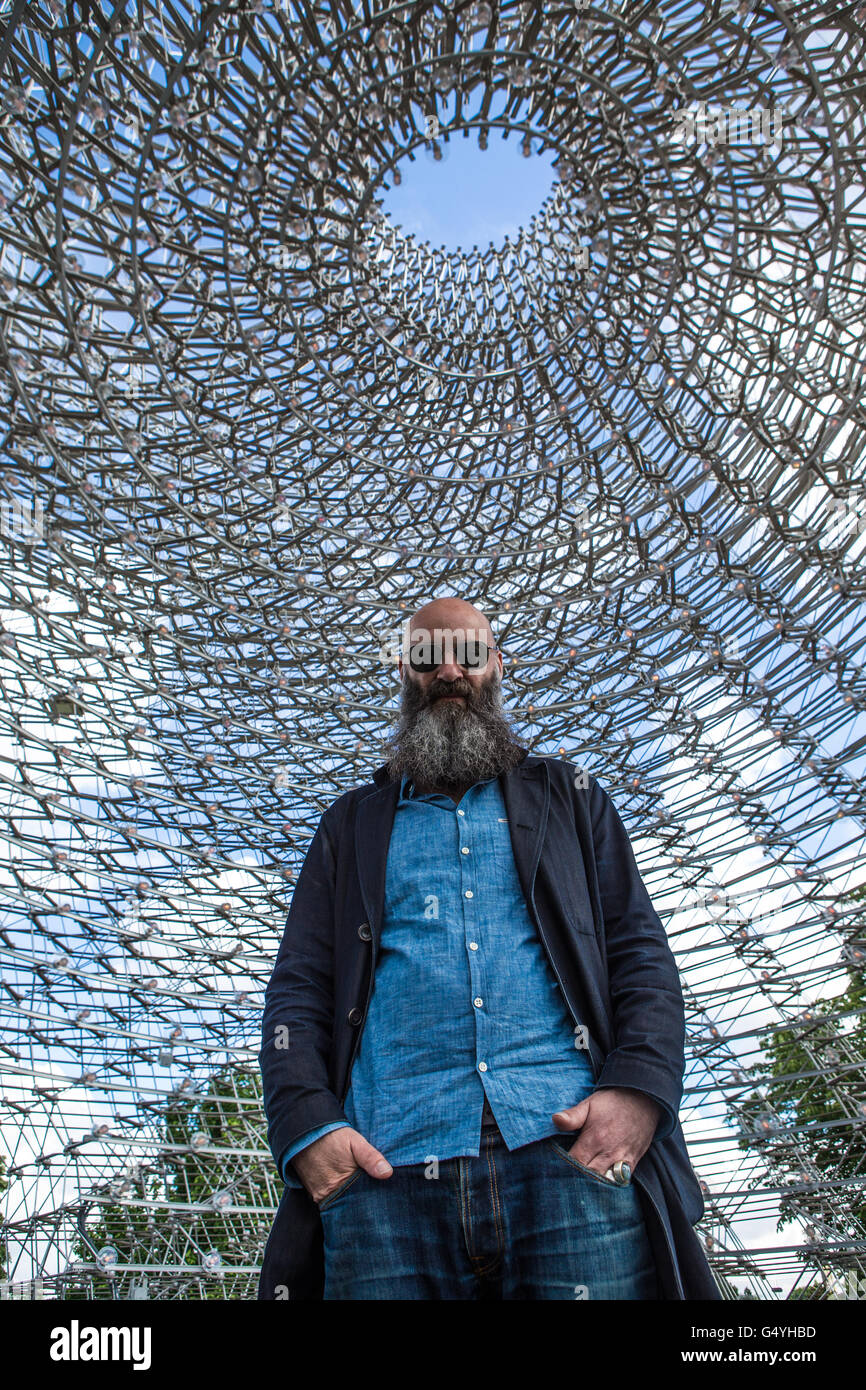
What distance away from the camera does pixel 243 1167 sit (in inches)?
1174

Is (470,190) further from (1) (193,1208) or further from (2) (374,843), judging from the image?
(1) (193,1208)

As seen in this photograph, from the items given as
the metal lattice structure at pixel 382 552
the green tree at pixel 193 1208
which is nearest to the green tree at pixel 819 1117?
the metal lattice structure at pixel 382 552

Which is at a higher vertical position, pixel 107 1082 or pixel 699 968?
pixel 699 968

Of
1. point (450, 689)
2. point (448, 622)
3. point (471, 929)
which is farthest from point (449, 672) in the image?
point (471, 929)

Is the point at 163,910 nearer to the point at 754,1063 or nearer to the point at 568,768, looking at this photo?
the point at 754,1063

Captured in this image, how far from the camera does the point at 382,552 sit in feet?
82.0

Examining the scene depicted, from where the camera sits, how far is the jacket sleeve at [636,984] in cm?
324

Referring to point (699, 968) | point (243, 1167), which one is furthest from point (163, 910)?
point (699, 968)

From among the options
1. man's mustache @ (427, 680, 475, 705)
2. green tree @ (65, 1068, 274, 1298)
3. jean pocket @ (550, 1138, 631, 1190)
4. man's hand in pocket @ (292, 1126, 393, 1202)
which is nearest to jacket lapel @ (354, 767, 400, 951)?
man's mustache @ (427, 680, 475, 705)

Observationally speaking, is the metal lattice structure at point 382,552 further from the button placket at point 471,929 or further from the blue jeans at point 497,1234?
the blue jeans at point 497,1234

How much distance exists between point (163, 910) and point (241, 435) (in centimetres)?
1337

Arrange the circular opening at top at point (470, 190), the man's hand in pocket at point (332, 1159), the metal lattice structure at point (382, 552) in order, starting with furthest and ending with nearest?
the circular opening at top at point (470, 190) → the metal lattice structure at point (382, 552) → the man's hand in pocket at point (332, 1159)

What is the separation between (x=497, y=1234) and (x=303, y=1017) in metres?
1.03

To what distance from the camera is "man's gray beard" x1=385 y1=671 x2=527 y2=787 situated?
4.20m
